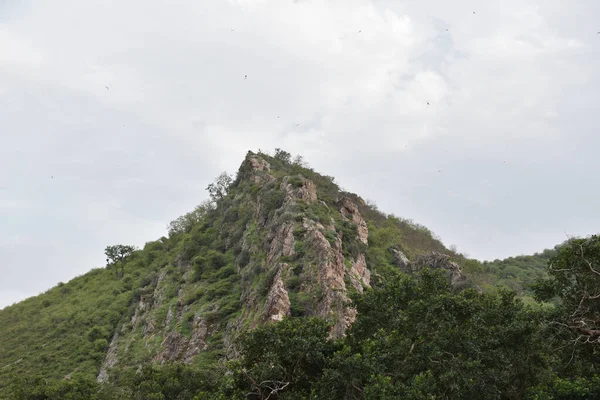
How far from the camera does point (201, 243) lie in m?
67.1

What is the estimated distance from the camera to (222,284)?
49906mm

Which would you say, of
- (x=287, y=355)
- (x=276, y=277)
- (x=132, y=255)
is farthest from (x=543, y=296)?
(x=132, y=255)

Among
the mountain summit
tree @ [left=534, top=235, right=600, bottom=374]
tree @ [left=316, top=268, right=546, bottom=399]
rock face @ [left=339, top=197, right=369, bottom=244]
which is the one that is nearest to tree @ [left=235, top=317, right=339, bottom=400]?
tree @ [left=316, top=268, right=546, bottom=399]

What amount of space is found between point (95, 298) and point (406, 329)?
234ft

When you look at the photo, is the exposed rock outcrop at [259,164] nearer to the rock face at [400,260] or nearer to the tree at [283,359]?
the rock face at [400,260]

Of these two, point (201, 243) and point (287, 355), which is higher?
point (201, 243)

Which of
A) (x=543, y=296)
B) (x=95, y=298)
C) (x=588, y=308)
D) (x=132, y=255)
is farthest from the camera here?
(x=132, y=255)

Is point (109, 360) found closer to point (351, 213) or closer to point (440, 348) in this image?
point (351, 213)

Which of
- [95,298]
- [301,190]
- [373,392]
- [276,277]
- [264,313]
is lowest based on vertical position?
[373,392]

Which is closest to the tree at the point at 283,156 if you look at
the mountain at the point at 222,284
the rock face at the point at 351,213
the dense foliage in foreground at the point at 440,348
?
the mountain at the point at 222,284

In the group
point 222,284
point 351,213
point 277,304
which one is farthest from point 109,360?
point 351,213

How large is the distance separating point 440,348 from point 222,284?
3570cm

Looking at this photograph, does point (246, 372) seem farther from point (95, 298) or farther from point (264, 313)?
point (95, 298)

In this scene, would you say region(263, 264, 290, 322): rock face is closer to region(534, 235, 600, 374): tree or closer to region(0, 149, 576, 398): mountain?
region(0, 149, 576, 398): mountain
